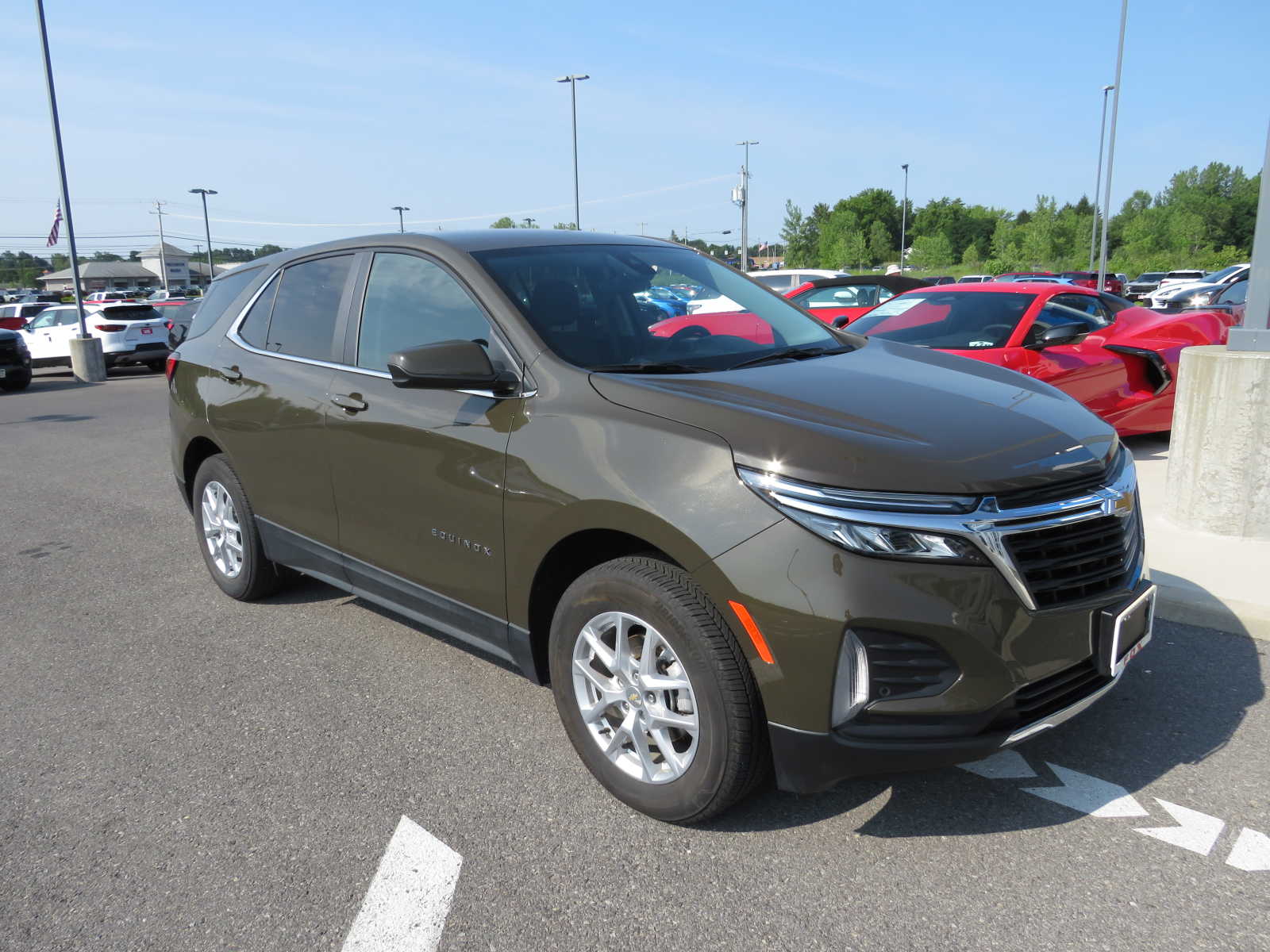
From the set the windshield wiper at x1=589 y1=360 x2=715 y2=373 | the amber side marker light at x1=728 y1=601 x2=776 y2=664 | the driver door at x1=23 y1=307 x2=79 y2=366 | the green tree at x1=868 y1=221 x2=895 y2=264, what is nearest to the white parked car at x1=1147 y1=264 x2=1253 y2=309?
the windshield wiper at x1=589 y1=360 x2=715 y2=373

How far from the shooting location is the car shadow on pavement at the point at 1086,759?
286cm

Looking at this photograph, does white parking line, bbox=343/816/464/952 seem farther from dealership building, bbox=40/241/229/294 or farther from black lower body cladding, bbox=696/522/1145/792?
dealership building, bbox=40/241/229/294

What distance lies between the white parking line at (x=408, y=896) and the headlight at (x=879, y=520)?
136cm

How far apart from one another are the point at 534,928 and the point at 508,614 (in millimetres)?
1045

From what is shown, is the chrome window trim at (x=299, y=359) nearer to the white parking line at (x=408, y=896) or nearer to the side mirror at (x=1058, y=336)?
the white parking line at (x=408, y=896)

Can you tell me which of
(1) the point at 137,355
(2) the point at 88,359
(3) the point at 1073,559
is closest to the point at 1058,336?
(3) the point at 1073,559

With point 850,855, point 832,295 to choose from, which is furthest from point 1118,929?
point 832,295

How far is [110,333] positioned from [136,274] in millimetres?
123066

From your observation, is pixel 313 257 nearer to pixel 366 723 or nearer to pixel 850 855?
pixel 366 723

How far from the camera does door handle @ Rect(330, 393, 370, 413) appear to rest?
3693 millimetres

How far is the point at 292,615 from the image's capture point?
15.6 feet

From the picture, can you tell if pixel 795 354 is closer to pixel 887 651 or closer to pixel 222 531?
pixel 887 651

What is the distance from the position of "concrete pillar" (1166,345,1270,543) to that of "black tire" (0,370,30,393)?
62.1 feet

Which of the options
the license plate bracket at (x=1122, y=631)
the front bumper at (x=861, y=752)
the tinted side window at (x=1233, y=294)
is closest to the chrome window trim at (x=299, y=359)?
the front bumper at (x=861, y=752)
